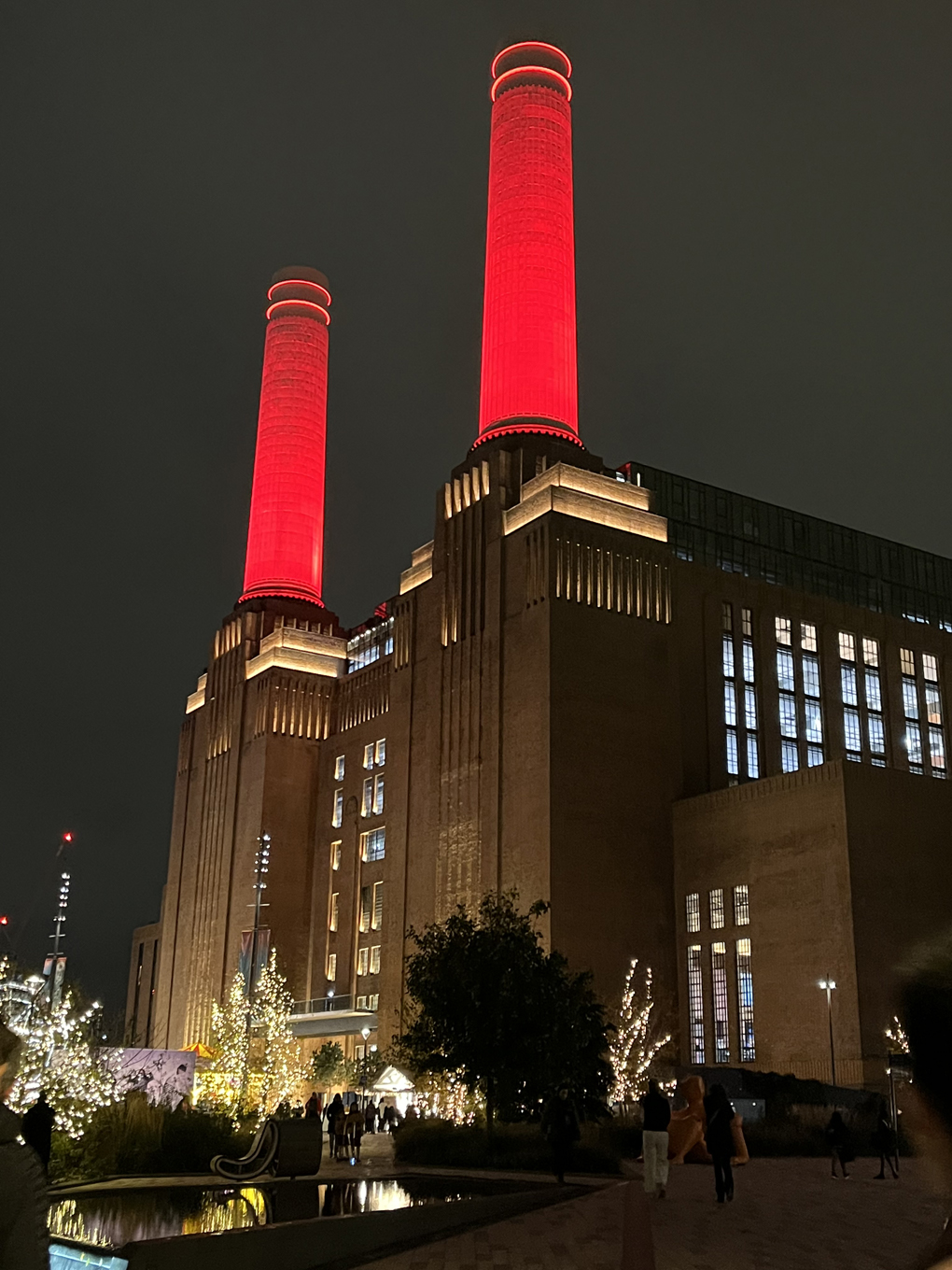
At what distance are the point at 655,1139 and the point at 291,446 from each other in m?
81.4

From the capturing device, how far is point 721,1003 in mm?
55031

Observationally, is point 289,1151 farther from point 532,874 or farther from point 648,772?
point 648,772

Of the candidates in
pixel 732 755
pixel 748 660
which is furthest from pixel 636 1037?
pixel 748 660

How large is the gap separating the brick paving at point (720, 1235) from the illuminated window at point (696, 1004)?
103 ft

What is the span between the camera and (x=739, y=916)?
55.1 meters

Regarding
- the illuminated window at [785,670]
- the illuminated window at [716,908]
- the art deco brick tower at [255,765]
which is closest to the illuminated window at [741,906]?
the illuminated window at [716,908]

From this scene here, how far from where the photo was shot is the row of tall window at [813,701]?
215ft

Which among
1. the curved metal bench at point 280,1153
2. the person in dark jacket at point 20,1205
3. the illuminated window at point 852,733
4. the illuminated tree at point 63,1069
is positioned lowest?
the curved metal bench at point 280,1153

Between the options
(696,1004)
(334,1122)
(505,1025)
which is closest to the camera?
(505,1025)

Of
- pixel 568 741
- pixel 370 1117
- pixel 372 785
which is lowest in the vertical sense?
pixel 370 1117

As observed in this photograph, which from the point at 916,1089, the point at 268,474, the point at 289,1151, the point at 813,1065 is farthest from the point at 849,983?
the point at 268,474

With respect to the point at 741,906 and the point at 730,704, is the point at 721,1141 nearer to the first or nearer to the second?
the point at 741,906

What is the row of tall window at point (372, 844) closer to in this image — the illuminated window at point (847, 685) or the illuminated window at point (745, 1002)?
the illuminated window at point (745, 1002)

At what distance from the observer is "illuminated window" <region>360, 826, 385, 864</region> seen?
A: 73.9 meters
